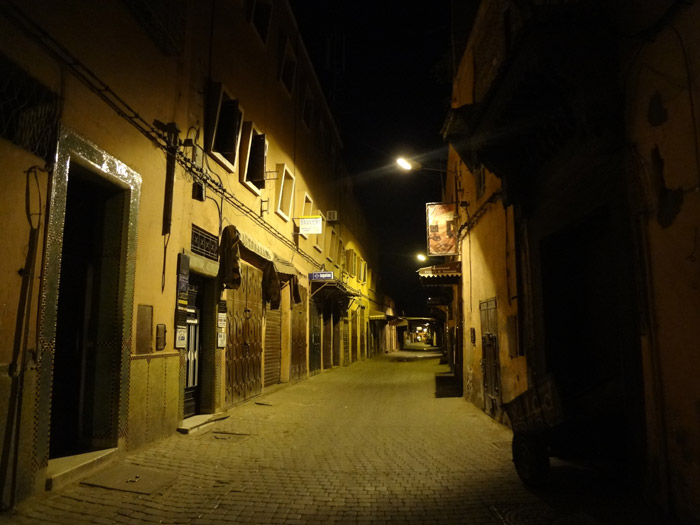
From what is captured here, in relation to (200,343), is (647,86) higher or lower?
higher

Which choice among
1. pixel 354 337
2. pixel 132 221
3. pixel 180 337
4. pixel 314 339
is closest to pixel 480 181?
pixel 180 337

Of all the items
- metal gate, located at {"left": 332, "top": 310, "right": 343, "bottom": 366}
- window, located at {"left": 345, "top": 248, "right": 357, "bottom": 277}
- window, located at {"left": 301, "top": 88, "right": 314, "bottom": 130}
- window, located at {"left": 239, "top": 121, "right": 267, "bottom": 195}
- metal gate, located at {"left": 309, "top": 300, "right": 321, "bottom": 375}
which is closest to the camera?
window, located at {"left": 239, "top": 121, "right": 267, "bottom": 195}

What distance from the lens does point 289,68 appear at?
52.1 ft

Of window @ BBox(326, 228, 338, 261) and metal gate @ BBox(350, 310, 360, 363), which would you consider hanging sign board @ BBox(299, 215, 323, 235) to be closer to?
window @ BBox(326, 228, 338, 261)

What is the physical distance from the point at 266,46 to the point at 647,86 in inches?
436

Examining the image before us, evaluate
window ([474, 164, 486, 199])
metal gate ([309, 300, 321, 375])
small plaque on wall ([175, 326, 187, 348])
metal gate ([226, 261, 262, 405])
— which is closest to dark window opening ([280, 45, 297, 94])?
metal gate ([226, 261, 262, 405])

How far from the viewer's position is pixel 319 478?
229 inches

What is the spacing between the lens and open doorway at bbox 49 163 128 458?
640 cm

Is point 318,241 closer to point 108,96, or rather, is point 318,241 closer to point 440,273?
point 440,273

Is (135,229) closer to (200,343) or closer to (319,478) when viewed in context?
(200,343)

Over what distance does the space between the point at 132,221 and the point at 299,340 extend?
415 inches

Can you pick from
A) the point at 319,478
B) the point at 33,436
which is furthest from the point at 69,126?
the point at 319,478

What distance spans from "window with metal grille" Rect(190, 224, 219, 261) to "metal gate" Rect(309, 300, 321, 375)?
908cm

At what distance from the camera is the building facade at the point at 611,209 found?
412cm
